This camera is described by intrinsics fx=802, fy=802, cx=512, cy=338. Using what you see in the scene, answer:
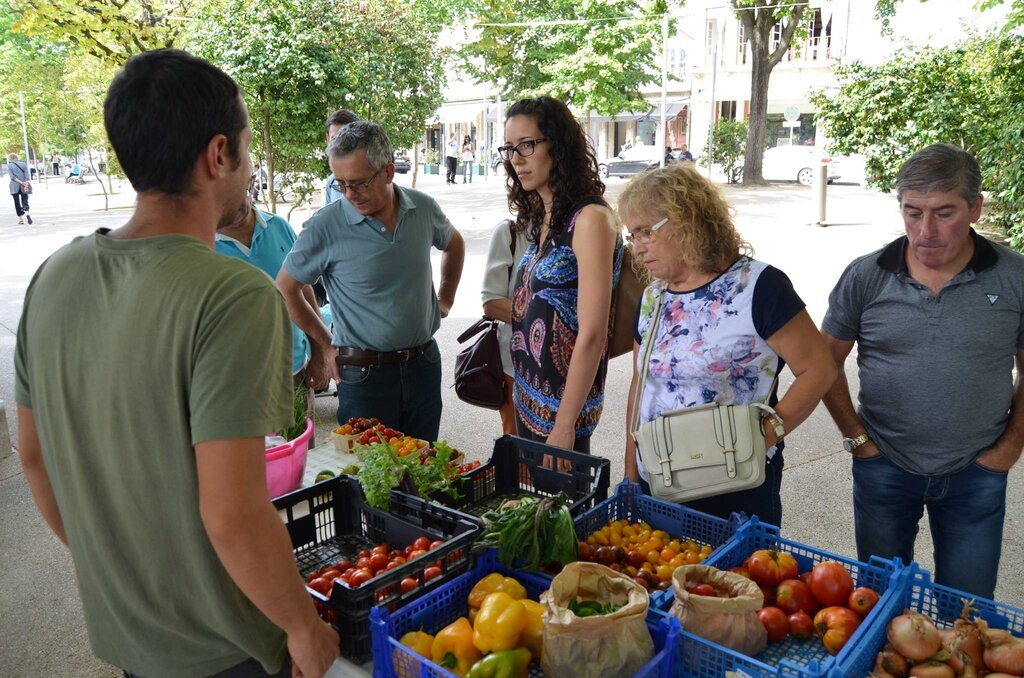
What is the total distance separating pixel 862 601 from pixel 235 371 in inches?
58.8

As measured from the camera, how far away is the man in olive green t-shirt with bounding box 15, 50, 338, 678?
130 cm

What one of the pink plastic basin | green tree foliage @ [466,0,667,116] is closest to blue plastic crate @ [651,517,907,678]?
the pink plastic basin

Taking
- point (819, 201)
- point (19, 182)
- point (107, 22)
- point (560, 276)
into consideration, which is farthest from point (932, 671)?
point (19, 182)

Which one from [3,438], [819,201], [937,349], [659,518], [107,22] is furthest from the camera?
[819,201]

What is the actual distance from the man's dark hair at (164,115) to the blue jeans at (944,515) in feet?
7.43

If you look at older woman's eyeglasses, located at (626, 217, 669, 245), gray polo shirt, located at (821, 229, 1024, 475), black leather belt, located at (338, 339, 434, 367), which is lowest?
black leather belt, located at (338, 339, 434, 367)

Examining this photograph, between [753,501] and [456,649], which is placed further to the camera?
[753,501]

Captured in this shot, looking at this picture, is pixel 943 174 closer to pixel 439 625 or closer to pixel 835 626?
pixel 835 626

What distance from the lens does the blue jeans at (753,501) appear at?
8.07 feet

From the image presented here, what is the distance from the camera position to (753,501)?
2.46 m

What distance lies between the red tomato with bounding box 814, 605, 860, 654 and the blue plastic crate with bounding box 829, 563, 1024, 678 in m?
0.04

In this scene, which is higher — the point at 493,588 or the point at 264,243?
the point at 264,243

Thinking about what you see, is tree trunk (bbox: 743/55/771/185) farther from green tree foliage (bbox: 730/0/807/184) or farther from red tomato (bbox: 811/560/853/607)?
red tomato (bbox: 811/560/853/607)

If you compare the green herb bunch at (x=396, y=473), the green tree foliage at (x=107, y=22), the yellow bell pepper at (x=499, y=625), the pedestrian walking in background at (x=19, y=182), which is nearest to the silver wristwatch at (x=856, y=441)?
the green herb bunch at (x=396, y=473)
